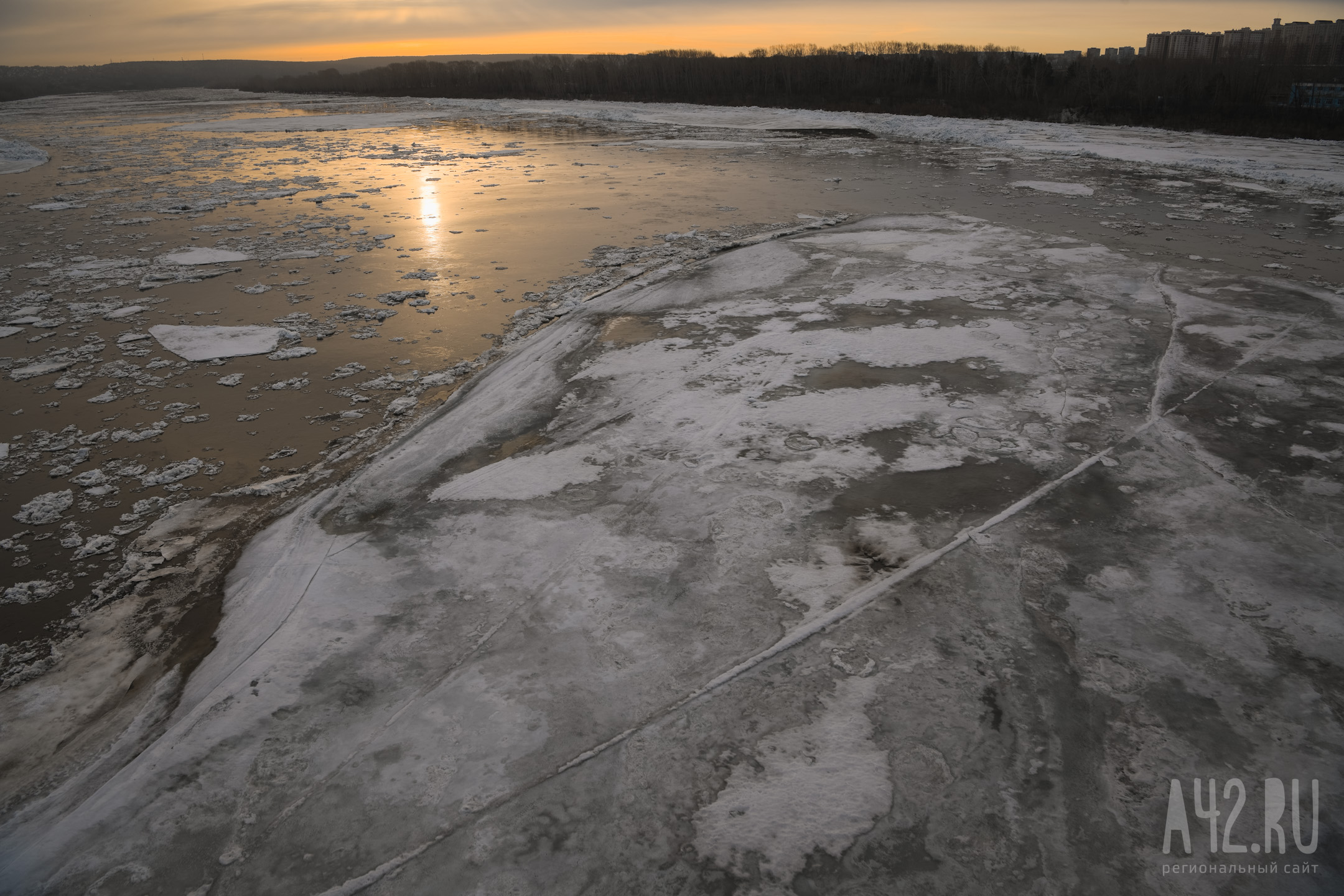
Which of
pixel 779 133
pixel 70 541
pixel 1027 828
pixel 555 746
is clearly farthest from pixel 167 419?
pixel 779 133

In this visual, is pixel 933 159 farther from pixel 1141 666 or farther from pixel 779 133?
pixel 1141 666

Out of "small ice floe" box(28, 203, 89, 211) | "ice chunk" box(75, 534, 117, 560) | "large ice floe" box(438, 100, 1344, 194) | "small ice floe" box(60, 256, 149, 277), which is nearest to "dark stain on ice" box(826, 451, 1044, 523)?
"ice chunk" box(75, 534, 117, 560)

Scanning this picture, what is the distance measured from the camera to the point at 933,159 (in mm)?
12555

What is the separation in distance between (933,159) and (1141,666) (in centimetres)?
1240

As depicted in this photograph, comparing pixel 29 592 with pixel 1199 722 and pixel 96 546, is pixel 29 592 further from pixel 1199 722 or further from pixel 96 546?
pixel 1199 722

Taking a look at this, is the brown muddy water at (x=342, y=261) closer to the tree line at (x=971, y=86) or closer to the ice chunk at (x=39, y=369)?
the ice chunk at (x=39, y=369)

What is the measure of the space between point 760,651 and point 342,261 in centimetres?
623

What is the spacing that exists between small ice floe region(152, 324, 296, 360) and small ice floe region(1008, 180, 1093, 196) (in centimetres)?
911

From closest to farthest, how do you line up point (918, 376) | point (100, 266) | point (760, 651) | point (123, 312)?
point (760, 651), point (918, 376), point (123, 312), point (100, 266)

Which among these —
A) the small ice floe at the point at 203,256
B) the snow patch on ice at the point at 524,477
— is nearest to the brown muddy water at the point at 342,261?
the small ice floe at the point at 203,256

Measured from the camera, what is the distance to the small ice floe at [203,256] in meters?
6.78

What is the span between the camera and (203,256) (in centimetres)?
696

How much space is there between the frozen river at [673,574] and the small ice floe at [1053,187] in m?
3.55

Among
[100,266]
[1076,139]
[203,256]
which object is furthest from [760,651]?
[1076,139]
